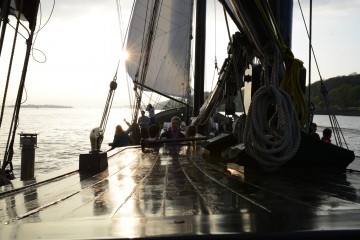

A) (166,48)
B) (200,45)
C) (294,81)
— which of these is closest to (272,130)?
(294,81)

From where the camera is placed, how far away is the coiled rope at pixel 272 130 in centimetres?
371

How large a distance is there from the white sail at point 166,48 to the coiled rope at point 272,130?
23.6 m

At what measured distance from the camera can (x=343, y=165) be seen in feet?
14.6

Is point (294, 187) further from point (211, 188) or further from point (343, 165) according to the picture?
point (343, 165)

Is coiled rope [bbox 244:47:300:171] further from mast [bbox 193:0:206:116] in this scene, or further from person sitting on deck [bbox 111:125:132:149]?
mast [bbox 193:0:206:116]

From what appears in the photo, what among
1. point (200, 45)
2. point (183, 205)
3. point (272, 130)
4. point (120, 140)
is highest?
point (200, 45)

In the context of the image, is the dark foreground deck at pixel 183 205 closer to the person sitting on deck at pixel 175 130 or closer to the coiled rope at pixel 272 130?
the coiled rope at pixel 272 130

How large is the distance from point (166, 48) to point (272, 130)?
25.8 meters

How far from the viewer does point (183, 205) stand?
2719 mm

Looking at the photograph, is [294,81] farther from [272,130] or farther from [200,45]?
[200,45]

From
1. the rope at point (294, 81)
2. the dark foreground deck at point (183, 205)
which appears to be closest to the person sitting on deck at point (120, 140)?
the dark foreground deck at point (183, 205)

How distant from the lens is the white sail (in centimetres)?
2795

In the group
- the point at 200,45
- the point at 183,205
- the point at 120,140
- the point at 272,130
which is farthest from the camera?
the point at 200,45

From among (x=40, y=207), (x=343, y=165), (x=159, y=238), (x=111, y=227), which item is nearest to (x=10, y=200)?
(x=40, y=207)
